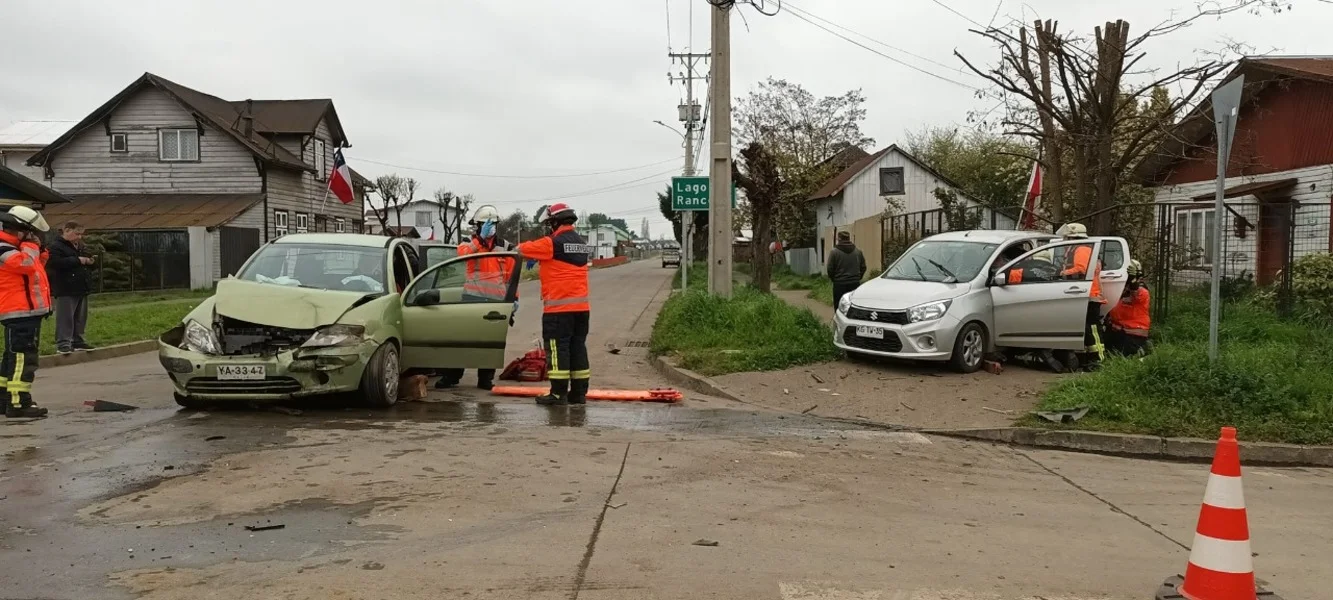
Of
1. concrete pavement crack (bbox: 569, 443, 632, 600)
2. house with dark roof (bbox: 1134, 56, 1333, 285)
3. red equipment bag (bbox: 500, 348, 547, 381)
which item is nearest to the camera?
concrete pavement crack (bbox: 569, 443, 632, 600)

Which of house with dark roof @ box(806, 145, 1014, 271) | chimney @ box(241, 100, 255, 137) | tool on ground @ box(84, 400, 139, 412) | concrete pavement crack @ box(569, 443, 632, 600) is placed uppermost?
chimney @ box(241, 100, 255, 137)

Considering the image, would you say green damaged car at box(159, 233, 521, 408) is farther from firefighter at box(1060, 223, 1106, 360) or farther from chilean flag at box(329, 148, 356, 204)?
chilean flag at box(329, 148, 356, 204)

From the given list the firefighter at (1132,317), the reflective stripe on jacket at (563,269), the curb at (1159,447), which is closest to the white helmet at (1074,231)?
the firefighter at (1132,317)

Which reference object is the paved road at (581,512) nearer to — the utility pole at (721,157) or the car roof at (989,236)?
the car roof at (989,236)

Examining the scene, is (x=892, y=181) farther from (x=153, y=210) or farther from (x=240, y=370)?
(x=240, y=370)

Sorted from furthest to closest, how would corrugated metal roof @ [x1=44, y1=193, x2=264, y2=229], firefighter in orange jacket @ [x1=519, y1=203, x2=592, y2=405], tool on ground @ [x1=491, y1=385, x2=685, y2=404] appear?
corrugated metal roof @ [x1=44, y1=193, x2=264, y2=229], tool on ground @ [x1=491, y1=385, x2=685, y2=404], firefighter in orange jacket @ [x1=519, y1=203, x2=592, y2=405]

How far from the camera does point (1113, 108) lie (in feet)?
42.3

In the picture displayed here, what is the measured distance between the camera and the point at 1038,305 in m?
10.5

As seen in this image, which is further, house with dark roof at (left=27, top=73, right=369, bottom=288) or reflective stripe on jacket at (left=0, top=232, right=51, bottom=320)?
house with dark roof at (left=27, top=73, right=369, bottom=288)

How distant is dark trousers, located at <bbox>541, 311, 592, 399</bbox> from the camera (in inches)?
344

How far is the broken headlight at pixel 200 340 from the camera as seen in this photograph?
770 cm

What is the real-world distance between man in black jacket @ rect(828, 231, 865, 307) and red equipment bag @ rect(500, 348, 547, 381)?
4951 mm

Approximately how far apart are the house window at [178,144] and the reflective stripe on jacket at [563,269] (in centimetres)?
2562

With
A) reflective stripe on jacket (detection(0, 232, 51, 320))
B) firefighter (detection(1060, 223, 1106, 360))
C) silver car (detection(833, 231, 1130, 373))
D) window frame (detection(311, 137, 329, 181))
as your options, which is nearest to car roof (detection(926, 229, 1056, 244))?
silver car (detection(833, 231, 1130, 373))
